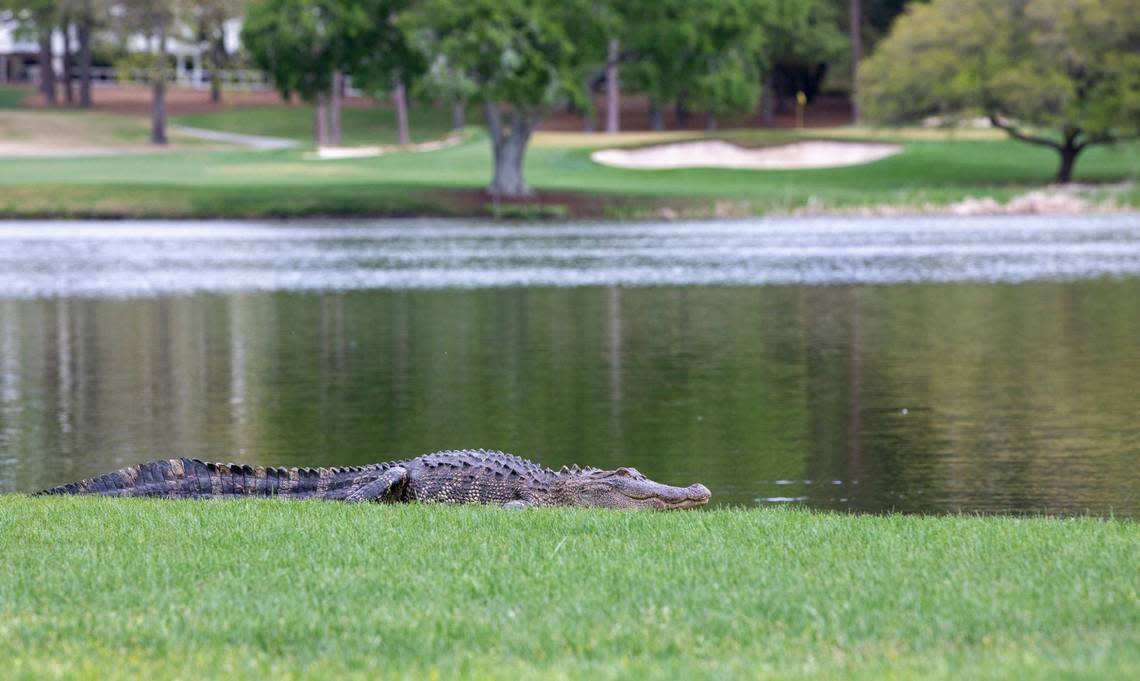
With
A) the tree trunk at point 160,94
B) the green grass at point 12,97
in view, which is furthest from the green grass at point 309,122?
the green grass at point 12,97

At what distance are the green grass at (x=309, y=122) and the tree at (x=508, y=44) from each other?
32.2m

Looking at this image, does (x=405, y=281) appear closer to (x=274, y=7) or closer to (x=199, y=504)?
(x=199, y=504)

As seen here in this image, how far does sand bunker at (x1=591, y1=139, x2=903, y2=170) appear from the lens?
65.6 metres

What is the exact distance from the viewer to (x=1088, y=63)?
61.0 m

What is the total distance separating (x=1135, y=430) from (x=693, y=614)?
8.92 meters

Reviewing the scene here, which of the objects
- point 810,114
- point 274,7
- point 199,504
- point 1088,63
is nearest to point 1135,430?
point 199,504

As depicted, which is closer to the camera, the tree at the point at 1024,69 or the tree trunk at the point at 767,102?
the tree at the point at 1024,69

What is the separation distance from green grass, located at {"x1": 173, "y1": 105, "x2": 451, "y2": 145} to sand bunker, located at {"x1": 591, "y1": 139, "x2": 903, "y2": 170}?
19.9m

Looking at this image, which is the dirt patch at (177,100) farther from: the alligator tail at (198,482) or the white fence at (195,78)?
the alligator tail at (198,482)

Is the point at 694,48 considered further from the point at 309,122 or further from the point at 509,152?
the point at 309,122

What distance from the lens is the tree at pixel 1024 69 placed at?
59625mm

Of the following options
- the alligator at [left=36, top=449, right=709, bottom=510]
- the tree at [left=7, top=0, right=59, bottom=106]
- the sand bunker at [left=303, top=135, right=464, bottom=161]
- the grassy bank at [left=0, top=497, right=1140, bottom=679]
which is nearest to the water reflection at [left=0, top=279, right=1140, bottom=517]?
the alligator at [left=36, top=449, right=709, bottom=510]

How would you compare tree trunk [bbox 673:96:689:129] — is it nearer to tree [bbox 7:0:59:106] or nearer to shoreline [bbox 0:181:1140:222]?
tree [bbox 7:0:59:106]

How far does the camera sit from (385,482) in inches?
433
